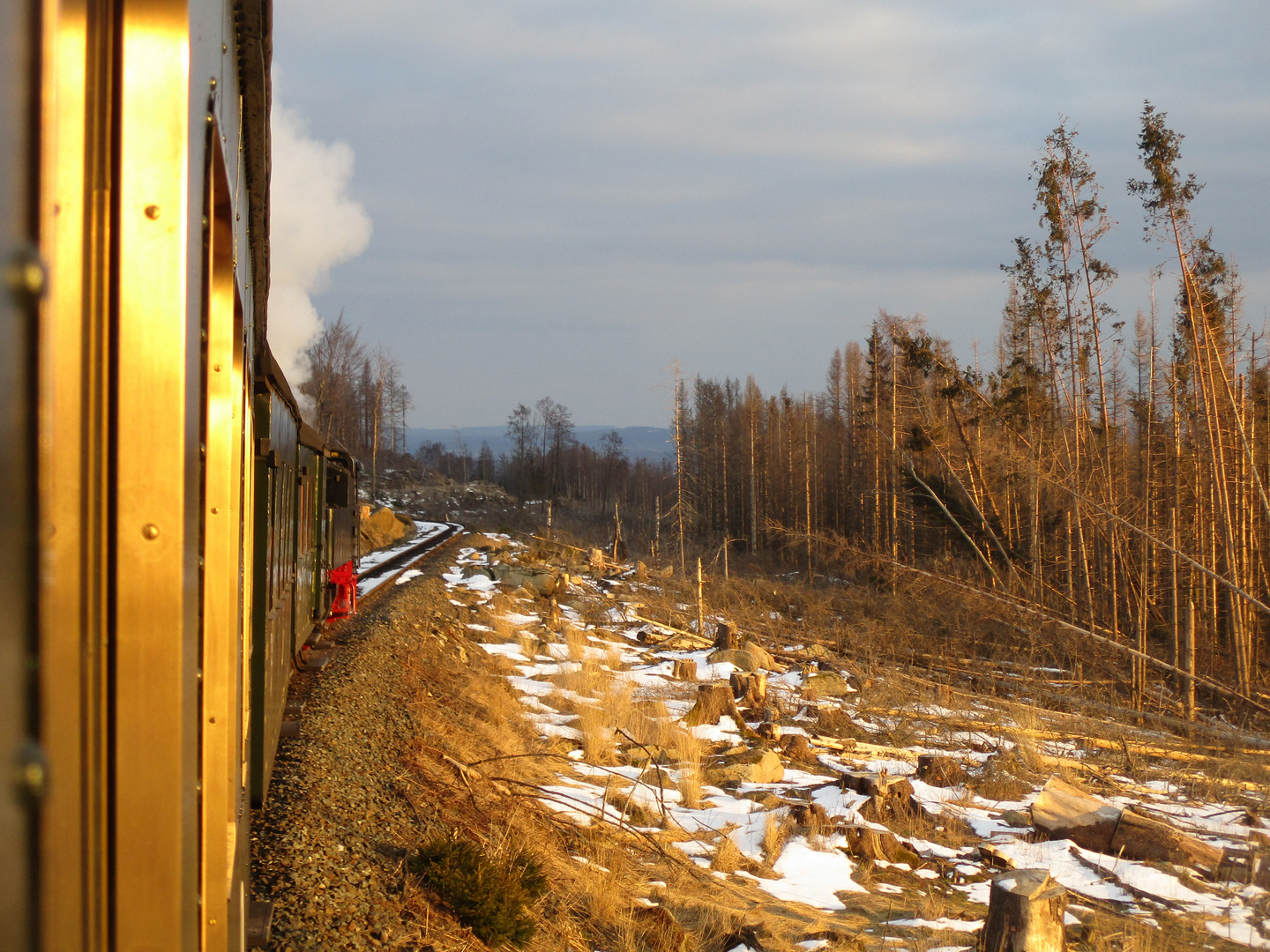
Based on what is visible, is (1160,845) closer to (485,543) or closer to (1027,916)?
(1027,916)

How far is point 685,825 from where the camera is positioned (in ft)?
29.3

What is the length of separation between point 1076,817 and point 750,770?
137 inches

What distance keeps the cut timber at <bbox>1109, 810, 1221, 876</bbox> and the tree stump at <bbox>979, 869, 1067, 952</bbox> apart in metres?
3.28

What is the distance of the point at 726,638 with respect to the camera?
18312mm

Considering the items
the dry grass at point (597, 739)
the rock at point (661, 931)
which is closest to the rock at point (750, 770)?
the dry grass at point (597, 739)

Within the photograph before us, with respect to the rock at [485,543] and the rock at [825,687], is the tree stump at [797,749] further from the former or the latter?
the rock at [485,543]

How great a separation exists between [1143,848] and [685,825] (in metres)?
4.39

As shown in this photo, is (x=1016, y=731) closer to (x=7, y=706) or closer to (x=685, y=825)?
(x=685, y=825)

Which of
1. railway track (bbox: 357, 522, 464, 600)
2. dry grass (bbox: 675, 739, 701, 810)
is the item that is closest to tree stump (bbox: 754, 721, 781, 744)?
dry grass (bbox: 675, 739, 701, 810)

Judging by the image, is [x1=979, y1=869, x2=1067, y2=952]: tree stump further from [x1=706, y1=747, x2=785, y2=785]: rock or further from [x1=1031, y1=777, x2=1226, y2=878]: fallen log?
[x1=706, y1=747, x2=785, y2=785]: rock

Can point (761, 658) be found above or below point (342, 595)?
below

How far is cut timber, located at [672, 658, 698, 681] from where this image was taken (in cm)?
1564

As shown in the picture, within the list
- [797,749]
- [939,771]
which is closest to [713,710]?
[797,749]

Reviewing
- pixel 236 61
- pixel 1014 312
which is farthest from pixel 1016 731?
pixel 1014 312
